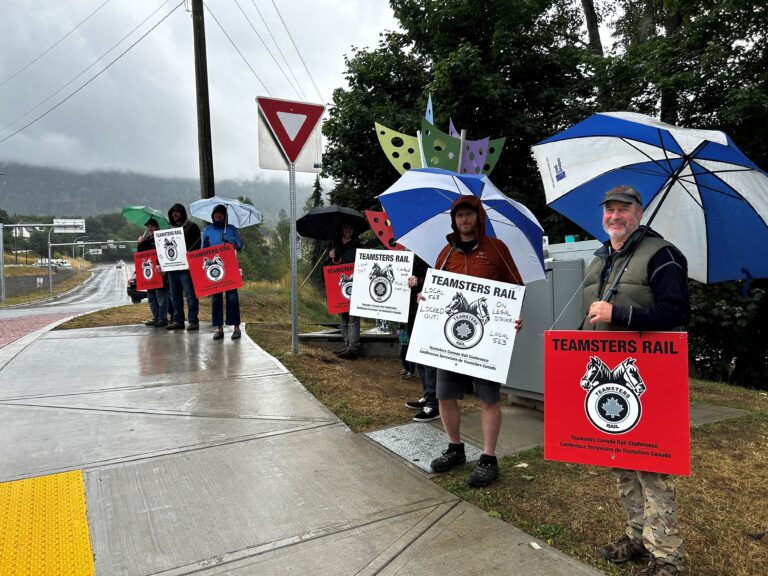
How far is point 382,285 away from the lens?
5.53 meters

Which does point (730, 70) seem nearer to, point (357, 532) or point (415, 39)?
point (415, 39)

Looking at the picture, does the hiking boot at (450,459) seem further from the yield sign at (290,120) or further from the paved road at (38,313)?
the paved road at (38,313)

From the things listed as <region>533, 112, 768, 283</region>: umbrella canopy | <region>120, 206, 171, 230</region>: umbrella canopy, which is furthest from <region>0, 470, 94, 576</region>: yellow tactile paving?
<region>120, 206, 171, 230</region>: umbrella canopy

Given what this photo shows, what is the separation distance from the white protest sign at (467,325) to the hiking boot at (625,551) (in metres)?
1.07

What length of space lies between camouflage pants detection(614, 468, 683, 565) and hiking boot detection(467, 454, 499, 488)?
0.95 m

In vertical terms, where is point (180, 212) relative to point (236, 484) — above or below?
above

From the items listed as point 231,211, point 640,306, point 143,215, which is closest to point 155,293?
point 143,215

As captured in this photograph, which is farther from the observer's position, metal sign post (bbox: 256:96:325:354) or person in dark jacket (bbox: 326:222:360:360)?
person in dark jacket (bbox: 326:222:360:360)

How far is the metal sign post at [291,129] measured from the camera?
630cm

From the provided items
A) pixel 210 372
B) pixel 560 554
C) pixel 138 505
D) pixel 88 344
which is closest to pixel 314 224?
pixel 210 372

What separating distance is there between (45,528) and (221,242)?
545 cm

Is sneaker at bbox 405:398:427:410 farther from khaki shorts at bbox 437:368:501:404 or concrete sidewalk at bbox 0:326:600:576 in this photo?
khaki shorts at bbox 437:368:501:404

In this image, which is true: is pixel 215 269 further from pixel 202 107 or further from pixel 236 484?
pixel 202 107

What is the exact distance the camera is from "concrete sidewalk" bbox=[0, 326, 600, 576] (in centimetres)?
255
